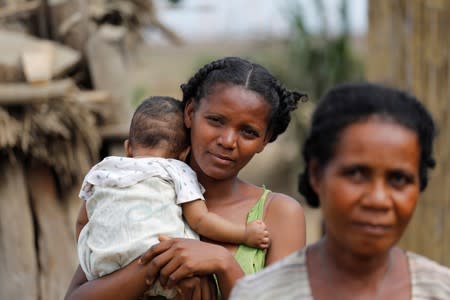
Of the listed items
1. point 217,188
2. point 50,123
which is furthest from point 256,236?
point 50,123

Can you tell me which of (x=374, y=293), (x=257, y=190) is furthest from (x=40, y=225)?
(x=374, y=293)

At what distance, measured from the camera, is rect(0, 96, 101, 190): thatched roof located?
17.0ft

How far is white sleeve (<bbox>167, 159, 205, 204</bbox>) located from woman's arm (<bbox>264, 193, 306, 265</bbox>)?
0.77ft

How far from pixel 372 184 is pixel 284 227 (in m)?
0.79

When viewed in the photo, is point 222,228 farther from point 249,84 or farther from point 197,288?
point 249,84

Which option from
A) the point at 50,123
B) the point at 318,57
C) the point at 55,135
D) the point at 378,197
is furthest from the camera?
the point at 318,57

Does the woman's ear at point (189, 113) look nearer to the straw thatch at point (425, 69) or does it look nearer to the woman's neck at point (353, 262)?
the woman's neck at point (353, 262)

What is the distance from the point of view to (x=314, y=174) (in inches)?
89.1

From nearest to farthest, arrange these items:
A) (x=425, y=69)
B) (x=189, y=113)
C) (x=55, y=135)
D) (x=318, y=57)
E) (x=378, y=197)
A: (x=378, y=197) < (x=189, y=113) < (x=55, y=135) < (x=425, y=69) < (x=318, y=57)

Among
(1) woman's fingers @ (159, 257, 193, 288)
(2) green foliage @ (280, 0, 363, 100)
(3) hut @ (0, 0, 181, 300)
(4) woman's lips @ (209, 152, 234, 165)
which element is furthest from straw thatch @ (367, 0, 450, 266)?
(2) green foliage @ (280, 0, 363, 100)

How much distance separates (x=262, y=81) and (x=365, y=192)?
35.5 inches

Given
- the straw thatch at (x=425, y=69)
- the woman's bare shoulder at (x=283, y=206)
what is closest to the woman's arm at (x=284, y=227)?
the woman's bare shoulder at (x=283, y=206)

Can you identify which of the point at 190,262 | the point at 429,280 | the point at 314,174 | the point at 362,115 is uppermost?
the point at 362,115

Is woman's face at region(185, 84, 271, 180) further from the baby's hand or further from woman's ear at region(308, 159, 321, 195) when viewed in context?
woman's ear at region(308, 159, 321, 195)
